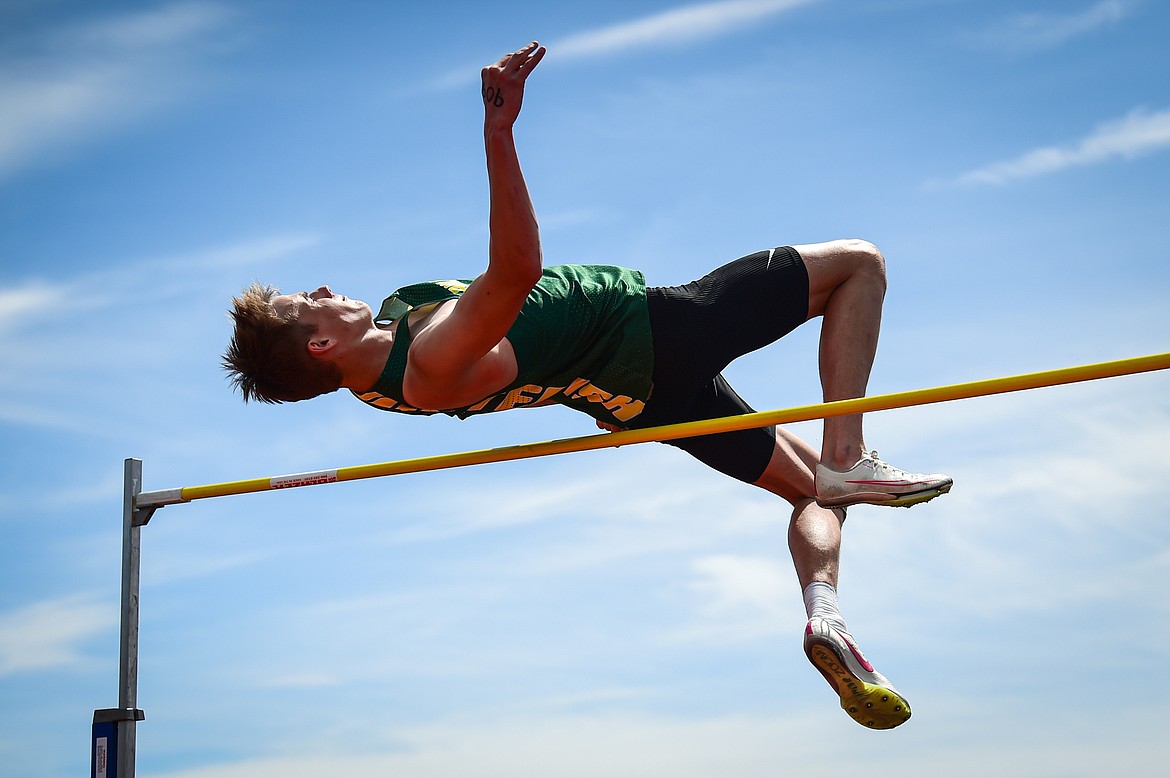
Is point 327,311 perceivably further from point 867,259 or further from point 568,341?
point 867,259

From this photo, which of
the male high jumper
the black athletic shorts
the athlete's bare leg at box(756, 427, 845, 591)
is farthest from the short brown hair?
the athlete's bare leg at box(756, 427, 845, 591)

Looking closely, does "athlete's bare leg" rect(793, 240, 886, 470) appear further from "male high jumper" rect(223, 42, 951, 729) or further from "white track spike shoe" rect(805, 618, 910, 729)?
"white track spike shoe" rect(805, 618, 910, 729)

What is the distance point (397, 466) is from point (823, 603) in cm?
160

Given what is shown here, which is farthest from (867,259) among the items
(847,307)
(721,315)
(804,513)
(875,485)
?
(804,513)

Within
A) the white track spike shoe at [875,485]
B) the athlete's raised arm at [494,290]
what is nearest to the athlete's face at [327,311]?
the athlete's raised arm at [494,290]

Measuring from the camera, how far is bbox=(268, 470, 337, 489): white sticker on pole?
4840 millimetres

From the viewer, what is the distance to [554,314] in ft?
13.2

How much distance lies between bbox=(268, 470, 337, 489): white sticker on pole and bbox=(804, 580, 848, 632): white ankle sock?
5.95ft

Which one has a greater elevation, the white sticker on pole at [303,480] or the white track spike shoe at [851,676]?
the white sticker on pole at [303,480]

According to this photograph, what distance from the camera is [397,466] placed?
4.68 m

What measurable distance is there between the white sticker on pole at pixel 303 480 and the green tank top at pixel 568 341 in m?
0.67

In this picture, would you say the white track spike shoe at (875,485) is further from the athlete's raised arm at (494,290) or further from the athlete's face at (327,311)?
the athlete's face at (327,311)

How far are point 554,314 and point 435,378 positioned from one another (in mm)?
447

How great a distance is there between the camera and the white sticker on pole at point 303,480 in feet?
15.9
